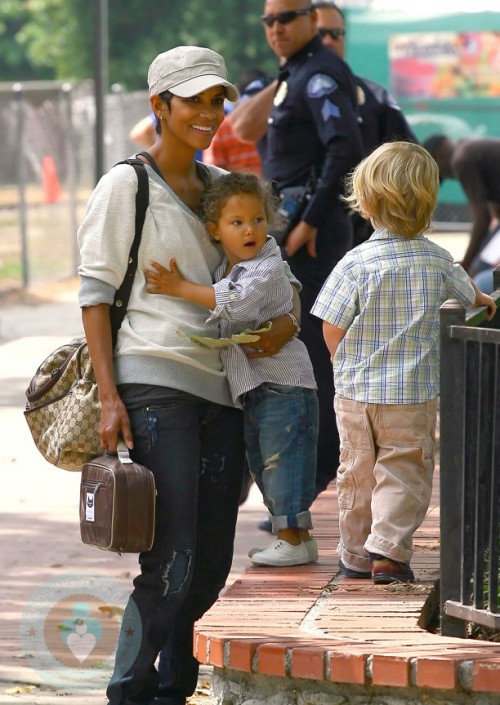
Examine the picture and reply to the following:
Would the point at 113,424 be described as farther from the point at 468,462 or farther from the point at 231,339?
the point at 468,462

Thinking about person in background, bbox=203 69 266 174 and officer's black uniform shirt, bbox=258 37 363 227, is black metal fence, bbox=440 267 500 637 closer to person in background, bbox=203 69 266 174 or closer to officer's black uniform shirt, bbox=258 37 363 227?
officer's black uniform shirt, bbox=258 37 363 227

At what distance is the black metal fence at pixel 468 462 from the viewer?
3.68 meters

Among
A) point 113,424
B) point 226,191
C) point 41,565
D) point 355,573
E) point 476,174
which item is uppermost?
point 226,191

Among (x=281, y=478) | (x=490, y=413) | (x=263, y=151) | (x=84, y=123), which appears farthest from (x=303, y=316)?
(x=84, y=123)

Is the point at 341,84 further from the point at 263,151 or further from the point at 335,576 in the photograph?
the point at 335,576

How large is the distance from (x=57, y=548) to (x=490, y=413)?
3.32 m

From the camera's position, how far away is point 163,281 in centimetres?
402

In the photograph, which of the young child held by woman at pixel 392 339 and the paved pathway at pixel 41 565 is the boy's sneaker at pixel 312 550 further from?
the paved pathway at pixel 41 565

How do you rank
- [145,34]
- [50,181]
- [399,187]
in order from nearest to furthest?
[399,187] < [50,181] < [145,34]

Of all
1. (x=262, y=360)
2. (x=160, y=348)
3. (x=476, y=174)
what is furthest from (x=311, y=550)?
(x=476, y=174)

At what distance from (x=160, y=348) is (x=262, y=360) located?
0.39 meters

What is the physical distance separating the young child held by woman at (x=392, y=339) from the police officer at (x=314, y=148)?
6.53 feet

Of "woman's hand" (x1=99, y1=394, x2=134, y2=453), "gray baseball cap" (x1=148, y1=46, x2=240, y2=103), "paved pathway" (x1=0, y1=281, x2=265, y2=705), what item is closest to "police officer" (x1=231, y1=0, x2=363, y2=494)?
"paved pathway" (x1=0, y1=281, x2=265, y2=705)

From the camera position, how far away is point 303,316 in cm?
634
